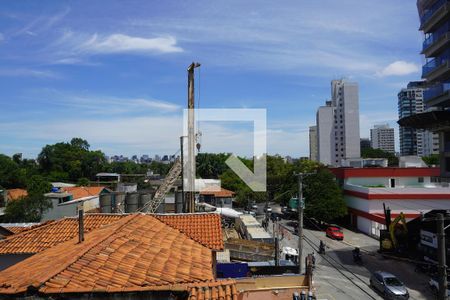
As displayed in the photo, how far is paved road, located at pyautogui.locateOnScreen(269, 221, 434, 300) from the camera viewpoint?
19.9 meters

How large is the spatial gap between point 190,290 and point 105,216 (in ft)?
30.3

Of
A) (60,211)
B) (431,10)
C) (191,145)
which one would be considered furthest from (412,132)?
(60,211)

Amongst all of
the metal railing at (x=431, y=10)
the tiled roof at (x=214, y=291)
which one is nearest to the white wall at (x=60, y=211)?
the tiled roof at (x=214, y=291)

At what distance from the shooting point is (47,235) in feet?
44.3

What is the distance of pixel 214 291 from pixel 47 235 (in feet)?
27.8

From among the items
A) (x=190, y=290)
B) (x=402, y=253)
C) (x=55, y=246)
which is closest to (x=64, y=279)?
(x=190, y=290)

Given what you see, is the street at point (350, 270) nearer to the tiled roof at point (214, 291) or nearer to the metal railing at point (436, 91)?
the tiled roof at point (214, 291)

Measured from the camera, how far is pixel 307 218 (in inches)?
1633

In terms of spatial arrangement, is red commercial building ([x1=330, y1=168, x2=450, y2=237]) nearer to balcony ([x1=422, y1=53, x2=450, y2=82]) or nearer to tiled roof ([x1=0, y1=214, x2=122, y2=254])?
balcony ([x1=422, y1=53, x2=450, y2=82])

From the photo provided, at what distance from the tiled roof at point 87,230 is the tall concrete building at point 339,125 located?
97355 millimetres

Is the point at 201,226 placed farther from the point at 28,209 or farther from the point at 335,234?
the point at 28,209

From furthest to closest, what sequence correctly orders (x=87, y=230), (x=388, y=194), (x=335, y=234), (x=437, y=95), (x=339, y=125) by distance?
(x=339, y=125)
(x=388, y=194)
(x=335, y=234)
(x=437, y=95)
(x=87, y=230)

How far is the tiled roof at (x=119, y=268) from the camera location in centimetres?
704

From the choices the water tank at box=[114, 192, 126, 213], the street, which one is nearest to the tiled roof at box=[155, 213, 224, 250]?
the street
